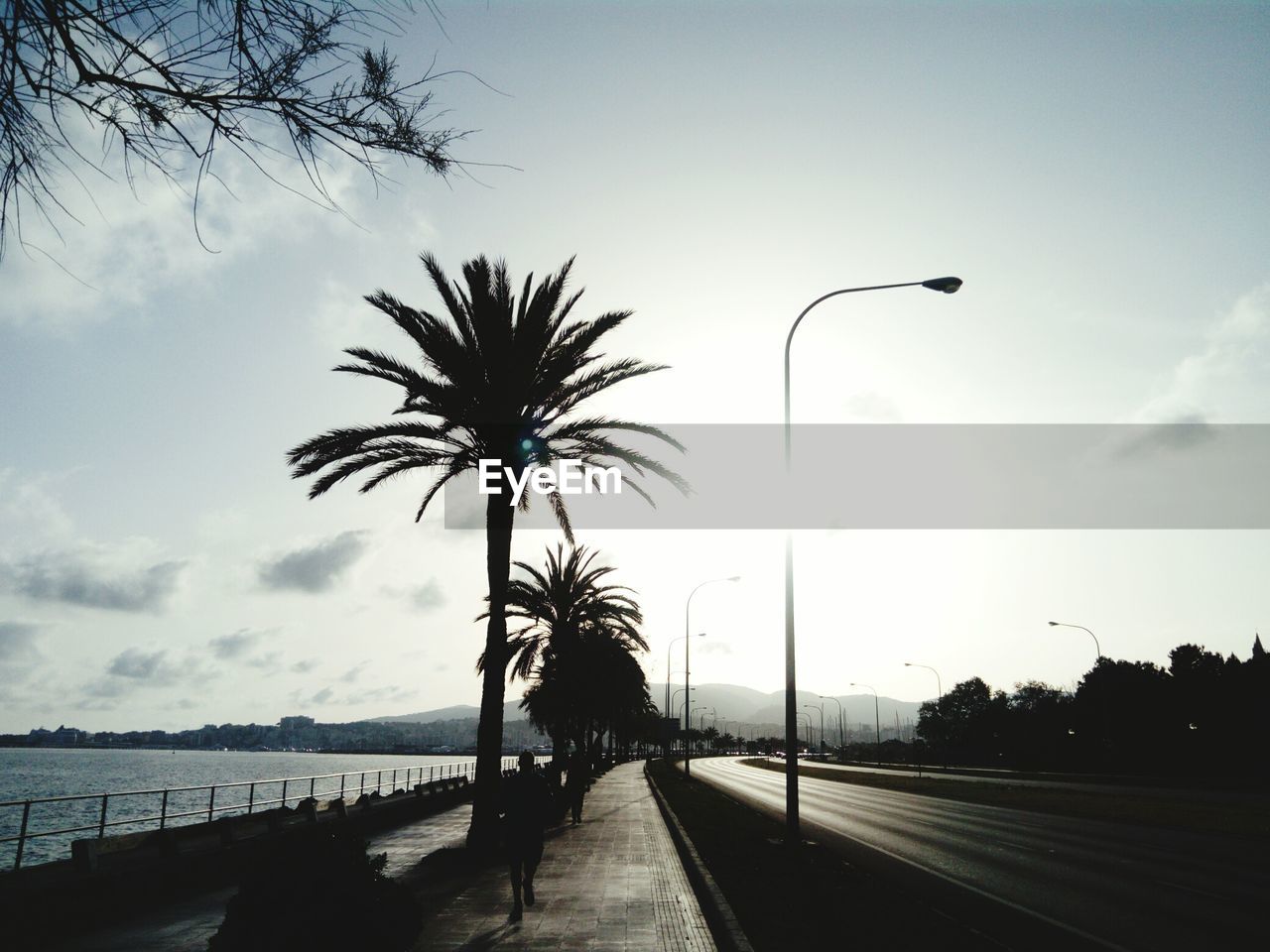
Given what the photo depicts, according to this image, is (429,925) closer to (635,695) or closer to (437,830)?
(437,830)

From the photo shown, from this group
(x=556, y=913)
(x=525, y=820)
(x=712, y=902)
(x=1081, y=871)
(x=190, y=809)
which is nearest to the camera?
(x=556, y=913)

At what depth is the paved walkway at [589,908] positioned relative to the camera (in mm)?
8133

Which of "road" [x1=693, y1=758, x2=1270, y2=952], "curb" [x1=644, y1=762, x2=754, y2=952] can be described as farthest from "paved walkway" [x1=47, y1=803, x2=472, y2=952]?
"road" [x1=693, y1=758, x2=1270, y2=952]

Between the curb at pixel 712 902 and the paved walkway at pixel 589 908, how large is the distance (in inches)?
4.8

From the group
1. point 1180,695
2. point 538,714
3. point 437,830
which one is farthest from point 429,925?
point 1180,695

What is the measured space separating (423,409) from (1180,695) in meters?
68.5

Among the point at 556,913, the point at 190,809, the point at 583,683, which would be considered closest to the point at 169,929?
the point at 556,913

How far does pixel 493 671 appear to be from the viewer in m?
16.0

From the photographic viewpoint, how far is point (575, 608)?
3262 cm

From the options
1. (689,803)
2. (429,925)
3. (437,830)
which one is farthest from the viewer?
(689,803)

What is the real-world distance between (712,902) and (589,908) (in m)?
1.49

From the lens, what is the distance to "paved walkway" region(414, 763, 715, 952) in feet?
26.7

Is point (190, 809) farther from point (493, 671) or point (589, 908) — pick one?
point (589, 908)

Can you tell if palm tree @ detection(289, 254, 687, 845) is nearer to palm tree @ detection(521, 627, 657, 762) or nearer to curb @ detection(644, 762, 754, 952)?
curb @ detection(644, 762, 754, 952)
